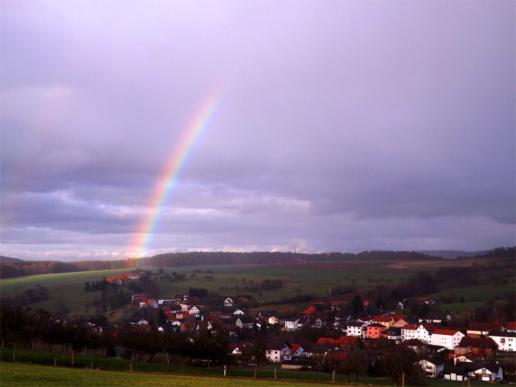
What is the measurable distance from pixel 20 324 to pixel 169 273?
310 ft

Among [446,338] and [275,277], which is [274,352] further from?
[275,277]

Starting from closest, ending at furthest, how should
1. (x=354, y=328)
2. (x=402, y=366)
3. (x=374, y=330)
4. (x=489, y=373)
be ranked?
(x=402, y=366), (x=489, y=373), (x=374, y=330), (x=354, y=328)

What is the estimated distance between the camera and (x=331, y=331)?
10244 cm

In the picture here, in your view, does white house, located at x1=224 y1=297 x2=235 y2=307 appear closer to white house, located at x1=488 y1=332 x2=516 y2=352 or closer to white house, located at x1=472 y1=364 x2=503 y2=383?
white house, located at x1=488 y1=332 x2=516 y2=352

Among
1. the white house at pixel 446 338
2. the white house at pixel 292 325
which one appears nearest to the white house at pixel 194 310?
the white house at pixel 292 325

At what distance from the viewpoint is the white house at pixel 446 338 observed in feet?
318

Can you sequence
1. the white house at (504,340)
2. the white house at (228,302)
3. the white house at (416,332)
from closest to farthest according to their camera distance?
the white house at (504,340) → the white house at (416,332) → the white house at (228,302)

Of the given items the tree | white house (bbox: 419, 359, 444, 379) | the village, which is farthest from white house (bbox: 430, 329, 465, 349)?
the tree

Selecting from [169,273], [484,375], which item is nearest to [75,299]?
[169,273]

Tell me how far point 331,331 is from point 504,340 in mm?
29637

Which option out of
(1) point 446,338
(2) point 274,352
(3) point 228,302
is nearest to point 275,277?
(3) point 228,302

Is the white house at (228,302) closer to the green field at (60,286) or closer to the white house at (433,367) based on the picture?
the green field at (60,286)

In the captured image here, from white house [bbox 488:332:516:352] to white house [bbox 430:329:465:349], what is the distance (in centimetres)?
604

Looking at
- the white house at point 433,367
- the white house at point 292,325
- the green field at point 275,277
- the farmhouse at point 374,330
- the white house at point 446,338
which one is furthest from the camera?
the green field at point 275,277
